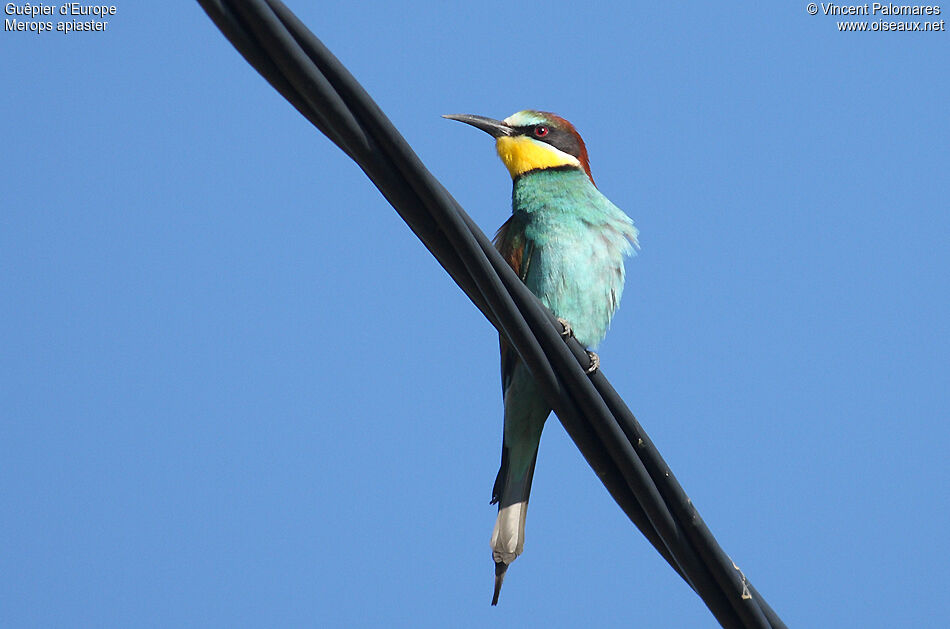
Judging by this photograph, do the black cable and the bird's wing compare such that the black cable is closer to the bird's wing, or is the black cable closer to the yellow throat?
the bird's wing

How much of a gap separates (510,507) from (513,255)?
89 cm

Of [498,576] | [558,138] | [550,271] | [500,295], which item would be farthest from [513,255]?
A: [500,295]

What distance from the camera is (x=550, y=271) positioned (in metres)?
3.48

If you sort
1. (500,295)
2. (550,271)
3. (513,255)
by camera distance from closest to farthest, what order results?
1. (500,295)
2. (550,271)
3. (513,255)

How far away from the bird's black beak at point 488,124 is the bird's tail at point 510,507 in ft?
4.68

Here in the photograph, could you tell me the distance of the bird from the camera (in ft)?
11.3

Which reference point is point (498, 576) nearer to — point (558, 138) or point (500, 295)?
point (500, 295)

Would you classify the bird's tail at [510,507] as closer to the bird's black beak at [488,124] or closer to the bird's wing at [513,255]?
the bird's wing at [513,255]

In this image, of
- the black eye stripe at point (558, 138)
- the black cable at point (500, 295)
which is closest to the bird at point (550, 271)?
the black eye stripe at point (558, 138)

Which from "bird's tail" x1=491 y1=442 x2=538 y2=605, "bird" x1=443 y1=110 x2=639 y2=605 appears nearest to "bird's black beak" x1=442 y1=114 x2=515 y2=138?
"bird" x1=443 y1=110 x2=639 y2=605

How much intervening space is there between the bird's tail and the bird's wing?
0.28 m

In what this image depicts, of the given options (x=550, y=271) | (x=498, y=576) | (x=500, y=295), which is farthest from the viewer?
(x=550, y=271)

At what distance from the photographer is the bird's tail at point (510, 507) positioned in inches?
123

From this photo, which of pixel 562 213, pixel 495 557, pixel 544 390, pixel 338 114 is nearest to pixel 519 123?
pixel 562 213
